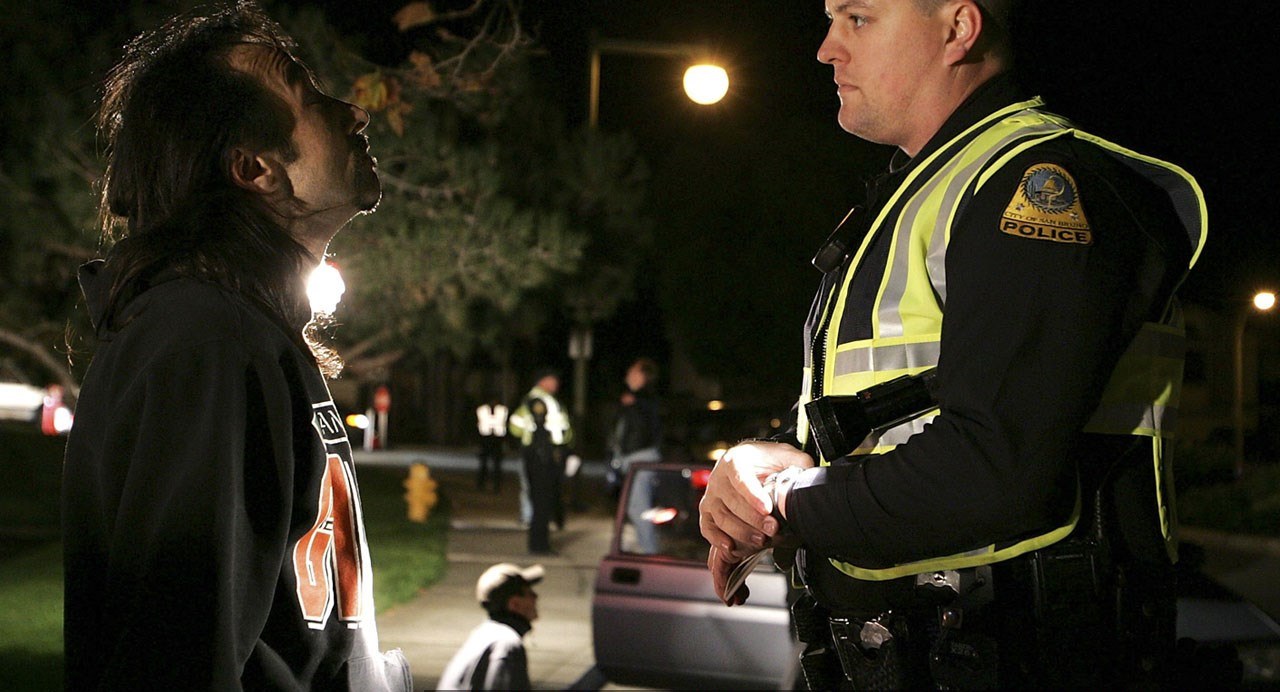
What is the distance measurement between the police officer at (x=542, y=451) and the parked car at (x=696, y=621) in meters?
6.76

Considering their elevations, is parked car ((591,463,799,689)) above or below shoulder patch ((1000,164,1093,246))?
below

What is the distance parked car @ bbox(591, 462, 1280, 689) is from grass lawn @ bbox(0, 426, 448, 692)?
307cm

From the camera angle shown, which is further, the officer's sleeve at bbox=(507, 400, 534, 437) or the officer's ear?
the officer's sleeve at bbox=(507, 400, 534, 437)

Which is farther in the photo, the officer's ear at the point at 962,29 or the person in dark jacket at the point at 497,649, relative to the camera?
the person in dark jacket at the point at 497,649

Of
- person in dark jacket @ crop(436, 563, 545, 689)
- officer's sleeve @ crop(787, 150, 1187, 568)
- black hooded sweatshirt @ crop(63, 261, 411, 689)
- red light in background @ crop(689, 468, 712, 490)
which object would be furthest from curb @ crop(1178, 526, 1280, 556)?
black hooded sweatshirt @ crop(63, 261, 411, 689)

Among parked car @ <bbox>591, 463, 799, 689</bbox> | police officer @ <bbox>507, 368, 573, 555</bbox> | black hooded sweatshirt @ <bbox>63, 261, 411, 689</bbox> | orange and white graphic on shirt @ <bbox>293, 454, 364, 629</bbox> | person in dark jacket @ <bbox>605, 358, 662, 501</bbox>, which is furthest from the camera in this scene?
police officer @ <bbox>507, 368, 573, 555</bbox>

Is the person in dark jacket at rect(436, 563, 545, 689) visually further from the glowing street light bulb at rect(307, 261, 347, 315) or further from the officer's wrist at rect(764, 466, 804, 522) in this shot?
the officer's wrist at rect(764, 466, 804, 522)

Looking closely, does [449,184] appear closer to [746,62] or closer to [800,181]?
[746,62]

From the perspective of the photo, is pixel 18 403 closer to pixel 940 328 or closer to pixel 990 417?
pixel 940 328

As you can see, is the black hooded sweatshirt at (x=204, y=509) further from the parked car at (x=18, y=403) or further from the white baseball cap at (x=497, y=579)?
the parked car at (x=18, y=403)

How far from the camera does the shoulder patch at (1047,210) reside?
64.6 inches

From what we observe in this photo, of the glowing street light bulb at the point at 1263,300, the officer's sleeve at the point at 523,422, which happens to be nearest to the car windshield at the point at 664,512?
the glowing street light bulb at the point at 1263,300

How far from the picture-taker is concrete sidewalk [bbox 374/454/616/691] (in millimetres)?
8984

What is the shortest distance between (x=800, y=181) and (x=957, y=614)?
37.1 m
